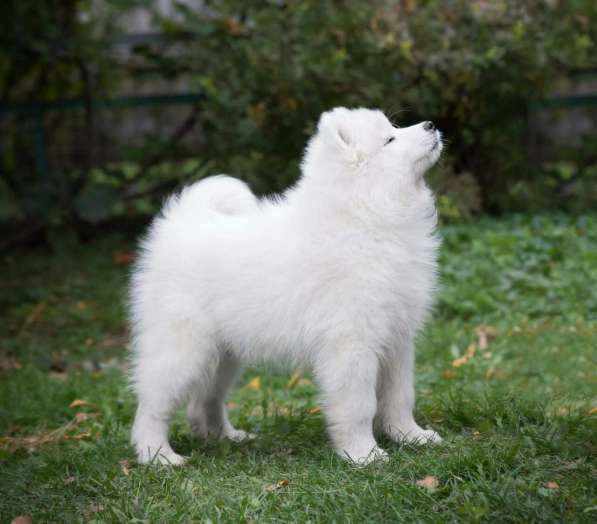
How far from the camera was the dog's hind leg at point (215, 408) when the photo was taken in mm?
4438

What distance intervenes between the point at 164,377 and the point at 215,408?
481 millimetres

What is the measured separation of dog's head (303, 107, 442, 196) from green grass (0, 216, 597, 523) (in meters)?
1.19

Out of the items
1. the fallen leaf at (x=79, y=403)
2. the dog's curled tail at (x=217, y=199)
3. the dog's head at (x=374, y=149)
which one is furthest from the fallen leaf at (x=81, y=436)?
the dog's head at (x=374, y=149)

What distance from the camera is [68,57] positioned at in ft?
30.3

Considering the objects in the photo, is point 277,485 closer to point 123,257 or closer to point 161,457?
point 161,457

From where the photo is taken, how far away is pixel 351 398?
12.2 ft

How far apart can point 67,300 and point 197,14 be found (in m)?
3.22

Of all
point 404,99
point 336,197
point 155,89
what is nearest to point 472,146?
point 404,99

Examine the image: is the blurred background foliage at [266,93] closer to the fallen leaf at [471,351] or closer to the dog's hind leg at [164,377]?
the fallen leaf at [471,351]

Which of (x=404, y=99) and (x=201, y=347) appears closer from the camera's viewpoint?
(x=201, y=347)

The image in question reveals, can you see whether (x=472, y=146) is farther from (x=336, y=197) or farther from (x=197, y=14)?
(x=336, y=197)

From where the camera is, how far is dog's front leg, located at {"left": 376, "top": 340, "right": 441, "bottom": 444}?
13.0 ft

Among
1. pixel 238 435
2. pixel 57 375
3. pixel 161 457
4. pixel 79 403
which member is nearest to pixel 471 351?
pixel 238 435

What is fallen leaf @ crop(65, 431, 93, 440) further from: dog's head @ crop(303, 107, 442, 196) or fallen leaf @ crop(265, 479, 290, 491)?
dog's head @ crop(303, 107, 442, 196)
